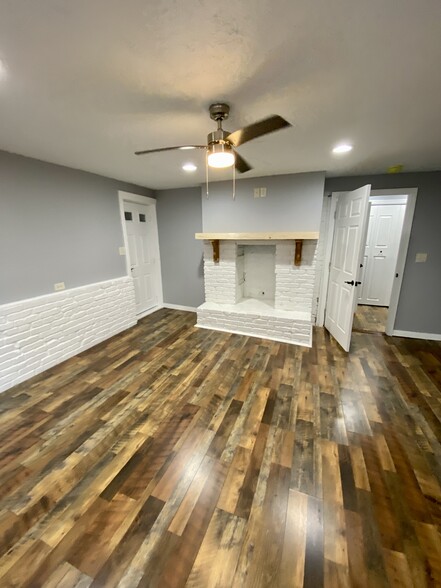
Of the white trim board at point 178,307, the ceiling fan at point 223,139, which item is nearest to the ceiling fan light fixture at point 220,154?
the ceiling fan at point 223,139

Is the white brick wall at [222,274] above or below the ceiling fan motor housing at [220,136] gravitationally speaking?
below

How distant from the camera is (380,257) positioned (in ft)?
15.2

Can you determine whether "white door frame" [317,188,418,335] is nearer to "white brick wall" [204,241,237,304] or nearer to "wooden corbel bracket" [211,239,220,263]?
"white brick wall" [204,241,237,304]

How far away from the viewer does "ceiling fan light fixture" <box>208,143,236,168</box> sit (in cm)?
147

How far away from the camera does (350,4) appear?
81 cm

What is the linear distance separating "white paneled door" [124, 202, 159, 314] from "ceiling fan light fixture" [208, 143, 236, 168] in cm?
271

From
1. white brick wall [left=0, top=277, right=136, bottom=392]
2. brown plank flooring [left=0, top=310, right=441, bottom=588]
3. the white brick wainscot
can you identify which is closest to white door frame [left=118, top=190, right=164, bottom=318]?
white brick wall [left=0, top=277, right=136, bottom=392]

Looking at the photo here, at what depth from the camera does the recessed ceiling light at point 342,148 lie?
2121 millimetres

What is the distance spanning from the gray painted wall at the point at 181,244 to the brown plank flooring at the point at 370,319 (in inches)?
109

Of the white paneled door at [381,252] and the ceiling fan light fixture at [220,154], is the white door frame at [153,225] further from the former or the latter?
the white paneled door at [381,252]

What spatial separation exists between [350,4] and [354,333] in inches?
142

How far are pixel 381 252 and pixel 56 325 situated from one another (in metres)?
5.56

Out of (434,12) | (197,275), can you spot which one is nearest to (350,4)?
(434,12)

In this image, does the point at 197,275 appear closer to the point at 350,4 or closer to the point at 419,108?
the point at 419,108
